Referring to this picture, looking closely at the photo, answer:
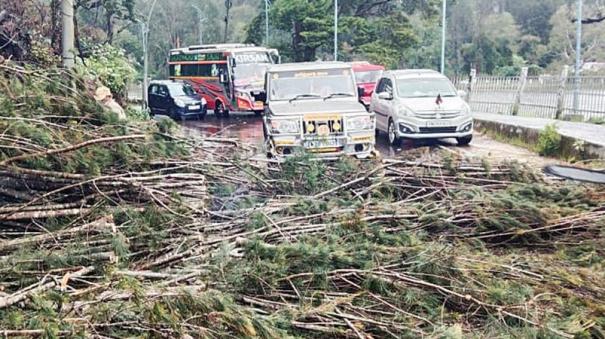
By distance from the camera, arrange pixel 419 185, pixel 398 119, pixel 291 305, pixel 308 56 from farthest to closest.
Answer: pixel 308 56 < pixel 398 119 < pixel 419 185 < pixel 291 305

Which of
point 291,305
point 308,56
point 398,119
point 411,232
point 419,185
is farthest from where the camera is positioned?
point 308,56

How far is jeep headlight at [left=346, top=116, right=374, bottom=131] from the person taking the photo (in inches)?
388

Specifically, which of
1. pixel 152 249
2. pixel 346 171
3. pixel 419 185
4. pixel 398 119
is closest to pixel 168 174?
pixel 152 249

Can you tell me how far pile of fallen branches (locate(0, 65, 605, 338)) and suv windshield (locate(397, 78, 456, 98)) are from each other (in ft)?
23.8

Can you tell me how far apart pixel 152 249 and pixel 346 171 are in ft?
10.2

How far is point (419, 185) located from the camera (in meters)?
6.89

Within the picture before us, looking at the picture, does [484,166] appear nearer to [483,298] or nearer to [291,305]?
[483,298]

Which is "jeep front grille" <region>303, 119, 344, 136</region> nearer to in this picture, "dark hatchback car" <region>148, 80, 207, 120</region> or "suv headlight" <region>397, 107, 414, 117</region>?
"suv headlight" <region>397, 107, 414, 117</region>

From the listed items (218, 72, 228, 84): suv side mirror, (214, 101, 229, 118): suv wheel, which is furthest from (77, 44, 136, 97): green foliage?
(214, 101, 229, 118): suv wheel

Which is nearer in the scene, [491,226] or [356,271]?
[356,271]

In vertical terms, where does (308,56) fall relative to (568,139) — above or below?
above

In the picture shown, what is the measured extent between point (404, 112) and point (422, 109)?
0.40 meters

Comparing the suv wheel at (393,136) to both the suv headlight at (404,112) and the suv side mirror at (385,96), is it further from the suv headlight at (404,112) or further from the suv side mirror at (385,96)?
the suv side mirror at (385,96)

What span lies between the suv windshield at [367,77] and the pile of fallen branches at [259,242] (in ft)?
57.9
